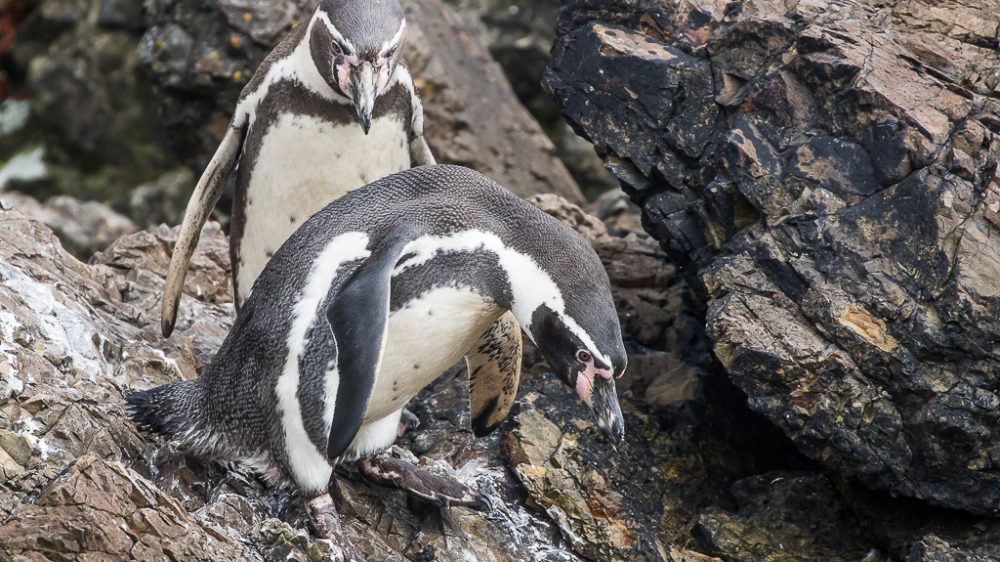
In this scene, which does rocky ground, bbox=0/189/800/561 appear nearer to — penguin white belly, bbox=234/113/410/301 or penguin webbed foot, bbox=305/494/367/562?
penguin webbed foot, bbox=305/494/367/562

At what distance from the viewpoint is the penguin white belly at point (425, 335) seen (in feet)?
15.1

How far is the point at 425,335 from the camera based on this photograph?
15.3 ft

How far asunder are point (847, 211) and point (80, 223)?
20.9ft

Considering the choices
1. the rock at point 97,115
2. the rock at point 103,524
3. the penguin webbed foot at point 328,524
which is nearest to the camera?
the rock at point 103,524

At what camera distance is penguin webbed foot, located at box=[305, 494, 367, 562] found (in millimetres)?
4520

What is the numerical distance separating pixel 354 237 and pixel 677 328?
6.69ft

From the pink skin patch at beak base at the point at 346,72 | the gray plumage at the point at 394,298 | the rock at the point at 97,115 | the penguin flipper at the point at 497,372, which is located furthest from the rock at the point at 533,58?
the gray plumage at the point at 394,298

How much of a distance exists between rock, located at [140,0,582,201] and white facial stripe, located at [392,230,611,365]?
11.6 feet

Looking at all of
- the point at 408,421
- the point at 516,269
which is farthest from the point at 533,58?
the point at 516,269

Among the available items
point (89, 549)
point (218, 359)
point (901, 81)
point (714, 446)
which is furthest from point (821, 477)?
point (89, 549)

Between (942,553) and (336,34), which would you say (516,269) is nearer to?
(336,34)

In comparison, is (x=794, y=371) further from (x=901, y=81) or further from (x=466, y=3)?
(x=466, y=3)

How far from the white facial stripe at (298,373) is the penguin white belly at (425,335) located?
26 centimetres

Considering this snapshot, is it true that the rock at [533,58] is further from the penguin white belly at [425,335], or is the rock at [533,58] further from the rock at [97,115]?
the penguin white belly at [425,335]
